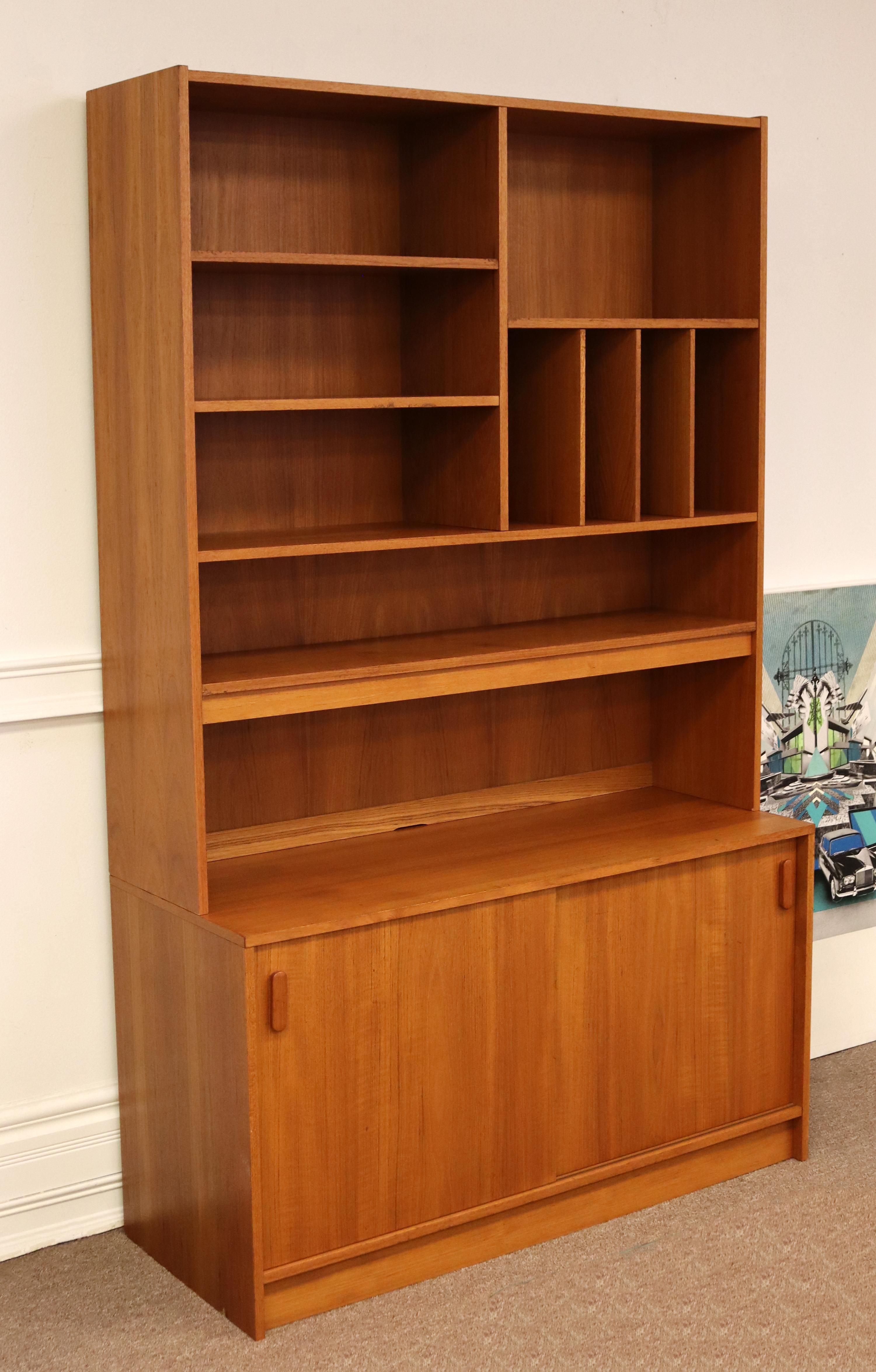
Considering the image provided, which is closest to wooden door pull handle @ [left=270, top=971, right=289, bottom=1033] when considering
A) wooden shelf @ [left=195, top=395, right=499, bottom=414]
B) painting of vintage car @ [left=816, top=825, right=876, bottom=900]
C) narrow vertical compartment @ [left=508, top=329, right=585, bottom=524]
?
wooden shelf @ [left=195, top=395, right=499, bottom=414]

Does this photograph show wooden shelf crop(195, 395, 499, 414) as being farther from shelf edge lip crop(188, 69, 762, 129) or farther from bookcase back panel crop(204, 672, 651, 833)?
bookcase back panel crop(204, 672, 651, 833)

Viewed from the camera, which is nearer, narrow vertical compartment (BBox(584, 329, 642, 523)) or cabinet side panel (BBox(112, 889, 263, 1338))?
cabinet side panel (BBox(112, 889, 263, 1338))

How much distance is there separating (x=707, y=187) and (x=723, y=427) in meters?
0.51

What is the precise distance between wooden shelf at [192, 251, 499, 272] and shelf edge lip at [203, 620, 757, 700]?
701 millimetres

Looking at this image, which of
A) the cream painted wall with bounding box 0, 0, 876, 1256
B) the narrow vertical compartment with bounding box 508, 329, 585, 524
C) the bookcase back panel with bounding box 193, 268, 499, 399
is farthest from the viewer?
the narrow vertical compartment with bounding box 508, 329, 585, 524

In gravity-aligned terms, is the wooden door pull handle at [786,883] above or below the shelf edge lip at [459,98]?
below

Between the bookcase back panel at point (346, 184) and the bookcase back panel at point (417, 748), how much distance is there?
92 centimetres

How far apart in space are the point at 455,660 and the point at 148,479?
65 centimetres

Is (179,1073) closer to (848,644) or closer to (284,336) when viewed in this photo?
(284,336)

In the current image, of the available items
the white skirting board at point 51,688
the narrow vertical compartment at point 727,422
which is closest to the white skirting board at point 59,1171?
the white skirting board at point 51,688

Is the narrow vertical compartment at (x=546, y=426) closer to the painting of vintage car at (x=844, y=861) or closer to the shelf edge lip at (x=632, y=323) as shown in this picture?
the shelf edge lip at (x=632, y=323)

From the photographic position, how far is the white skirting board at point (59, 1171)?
9.36 ft

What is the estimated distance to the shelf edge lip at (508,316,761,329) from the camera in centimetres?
281

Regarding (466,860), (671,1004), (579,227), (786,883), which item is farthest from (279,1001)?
(579,227)
